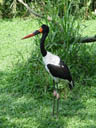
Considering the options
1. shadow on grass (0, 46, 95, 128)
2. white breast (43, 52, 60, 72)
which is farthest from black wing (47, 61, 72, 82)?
shadow on grass (0, 46, 95, 128)

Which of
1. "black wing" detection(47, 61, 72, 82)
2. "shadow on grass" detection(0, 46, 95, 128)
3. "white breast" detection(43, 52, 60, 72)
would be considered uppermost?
"white breast" detection(43, 52, 60, 72)

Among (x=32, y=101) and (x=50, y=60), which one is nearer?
(x=50, y=60)

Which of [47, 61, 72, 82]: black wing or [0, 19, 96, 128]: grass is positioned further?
[47, 61, 72, 82]: black wing

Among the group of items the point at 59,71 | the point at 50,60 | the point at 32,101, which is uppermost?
the point at 50,60

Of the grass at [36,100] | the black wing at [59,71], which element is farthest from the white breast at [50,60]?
the grass at [36,100]

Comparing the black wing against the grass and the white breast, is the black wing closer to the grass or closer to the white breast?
the white breast

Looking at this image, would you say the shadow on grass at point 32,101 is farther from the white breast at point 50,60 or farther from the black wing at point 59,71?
the white breast at point 50,60

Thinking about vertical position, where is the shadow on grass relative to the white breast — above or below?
below

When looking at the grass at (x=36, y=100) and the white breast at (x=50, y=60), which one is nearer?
the grass at (x=36, y=100)

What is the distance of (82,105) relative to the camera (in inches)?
192

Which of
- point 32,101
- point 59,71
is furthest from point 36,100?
point 59,71

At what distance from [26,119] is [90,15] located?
252 inches

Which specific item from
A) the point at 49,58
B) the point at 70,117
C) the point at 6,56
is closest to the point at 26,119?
the point at 70,117

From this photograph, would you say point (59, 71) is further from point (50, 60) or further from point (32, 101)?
point (32, 101)
